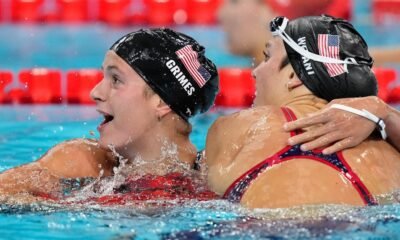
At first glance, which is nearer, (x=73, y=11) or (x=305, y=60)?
(x=305, y=60)

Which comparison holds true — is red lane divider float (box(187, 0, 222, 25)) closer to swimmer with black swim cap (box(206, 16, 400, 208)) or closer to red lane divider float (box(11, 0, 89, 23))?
red lane divider float (box(11, 0, 89, 23))

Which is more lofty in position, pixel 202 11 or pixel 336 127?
pixel 202 11

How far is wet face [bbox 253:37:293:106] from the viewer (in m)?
3.29

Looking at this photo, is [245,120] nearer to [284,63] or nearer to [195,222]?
[284,63]

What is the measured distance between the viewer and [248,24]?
5.78m

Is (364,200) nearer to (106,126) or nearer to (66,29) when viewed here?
(106,126)

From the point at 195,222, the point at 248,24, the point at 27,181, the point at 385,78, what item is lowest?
the point at 195,222

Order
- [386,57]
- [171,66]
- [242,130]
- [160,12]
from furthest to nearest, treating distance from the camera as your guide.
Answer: [160,12] < [386,57] < [171,66] < [242,130]

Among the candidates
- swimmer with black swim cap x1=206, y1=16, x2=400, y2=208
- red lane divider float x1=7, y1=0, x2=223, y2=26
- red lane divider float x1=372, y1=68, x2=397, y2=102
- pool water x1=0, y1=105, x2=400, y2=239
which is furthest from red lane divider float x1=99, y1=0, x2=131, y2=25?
Answer: pool water x1=0, y1=105, x2=400, y2=239

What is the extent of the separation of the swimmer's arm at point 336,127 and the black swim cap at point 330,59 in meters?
0.09

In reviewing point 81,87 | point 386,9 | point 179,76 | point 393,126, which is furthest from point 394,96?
point 386,9

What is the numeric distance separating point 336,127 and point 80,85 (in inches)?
132

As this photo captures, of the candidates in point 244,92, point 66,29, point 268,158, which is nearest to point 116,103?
point 268,158

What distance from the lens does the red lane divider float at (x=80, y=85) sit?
6.06 metres
